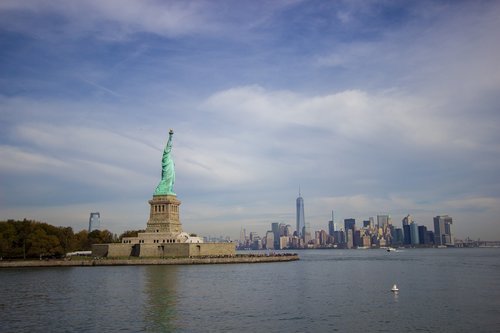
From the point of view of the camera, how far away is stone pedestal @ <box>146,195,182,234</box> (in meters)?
104

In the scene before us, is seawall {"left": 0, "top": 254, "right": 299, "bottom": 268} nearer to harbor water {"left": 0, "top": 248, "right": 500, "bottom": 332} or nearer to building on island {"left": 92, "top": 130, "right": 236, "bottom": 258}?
building on island {"left": 92, "top": 130, "right": 236, "bottom": 258}

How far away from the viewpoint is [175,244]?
3903 inches

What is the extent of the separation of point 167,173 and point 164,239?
1600 centimetres

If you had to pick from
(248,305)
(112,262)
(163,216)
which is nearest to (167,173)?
(163,216)

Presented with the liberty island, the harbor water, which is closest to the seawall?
the liberty island

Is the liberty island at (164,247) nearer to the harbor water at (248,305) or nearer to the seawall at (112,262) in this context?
the seawall at (112,262)

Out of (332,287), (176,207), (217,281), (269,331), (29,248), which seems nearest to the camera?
(269,331)

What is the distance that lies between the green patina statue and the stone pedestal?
159cm

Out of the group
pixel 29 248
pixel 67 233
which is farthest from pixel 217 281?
pixel 67 233

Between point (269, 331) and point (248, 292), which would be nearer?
point (269, 331)

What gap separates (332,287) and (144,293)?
22.3 m

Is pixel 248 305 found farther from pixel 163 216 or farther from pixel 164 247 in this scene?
pixel 163 216

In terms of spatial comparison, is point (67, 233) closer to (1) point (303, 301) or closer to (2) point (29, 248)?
(2) point (29, 248)

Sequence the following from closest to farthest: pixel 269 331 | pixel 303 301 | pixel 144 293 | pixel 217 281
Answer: pixel 269 331 → pixel 303 301 → pixel 144 293 → pixel 217 281
